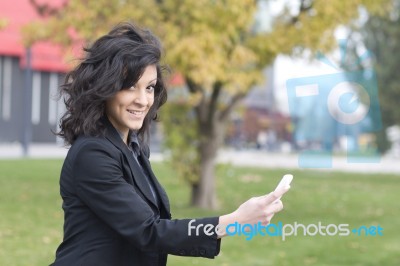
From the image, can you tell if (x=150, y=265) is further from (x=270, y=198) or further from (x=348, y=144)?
(x=348, y=144)

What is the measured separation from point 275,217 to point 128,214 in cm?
911

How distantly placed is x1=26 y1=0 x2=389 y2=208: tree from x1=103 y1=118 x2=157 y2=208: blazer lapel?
25.1ft

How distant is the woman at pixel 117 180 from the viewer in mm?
2035

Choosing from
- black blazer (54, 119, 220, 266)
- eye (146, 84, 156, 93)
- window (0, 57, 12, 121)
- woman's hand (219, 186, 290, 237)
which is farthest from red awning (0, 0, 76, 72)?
woman's hand (219, 186, 290, 237)

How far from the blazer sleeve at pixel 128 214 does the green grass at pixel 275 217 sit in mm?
5151

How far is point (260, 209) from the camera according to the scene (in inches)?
76.4

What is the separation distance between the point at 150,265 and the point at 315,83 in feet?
3.56

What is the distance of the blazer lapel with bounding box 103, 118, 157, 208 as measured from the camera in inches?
84.4

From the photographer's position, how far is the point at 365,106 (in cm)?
351

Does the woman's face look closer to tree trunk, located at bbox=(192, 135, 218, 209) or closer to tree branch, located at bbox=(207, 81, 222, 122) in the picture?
tree branch, located at bbox=(207, 81, 222, 122)

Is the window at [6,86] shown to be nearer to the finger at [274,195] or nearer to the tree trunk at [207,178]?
the tree trunk at [207,178]

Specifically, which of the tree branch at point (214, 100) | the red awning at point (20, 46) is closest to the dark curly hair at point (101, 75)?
the tree branch at point (214, 100)

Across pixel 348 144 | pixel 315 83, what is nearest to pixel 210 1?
pixel 348 144

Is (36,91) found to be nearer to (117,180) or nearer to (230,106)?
(230,106)
